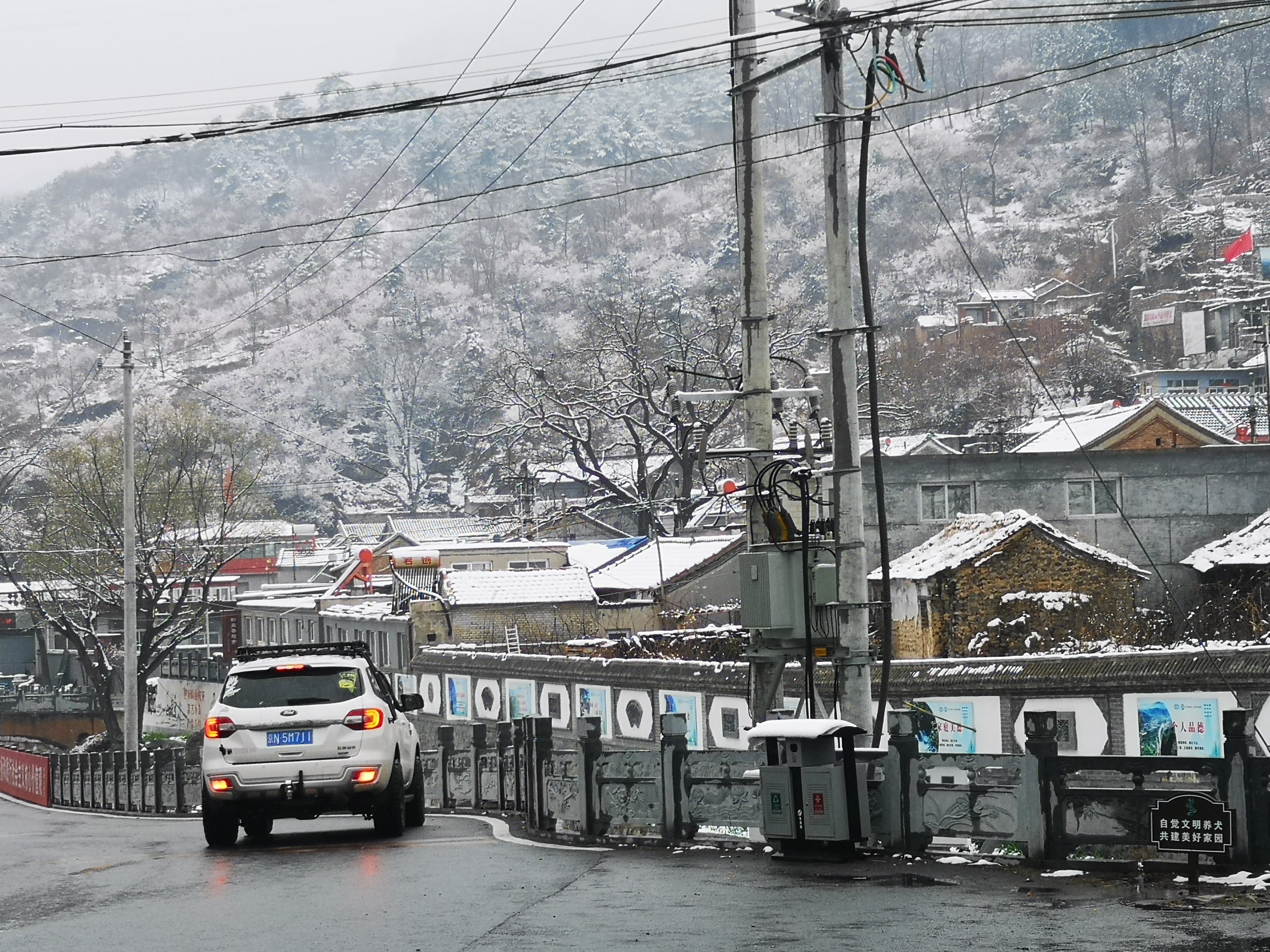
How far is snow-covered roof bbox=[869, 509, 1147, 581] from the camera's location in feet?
132

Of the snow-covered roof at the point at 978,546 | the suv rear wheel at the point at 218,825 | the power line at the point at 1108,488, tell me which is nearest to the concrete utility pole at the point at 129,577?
the snow-covered roof at the point at 978,546

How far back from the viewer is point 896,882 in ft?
39.4

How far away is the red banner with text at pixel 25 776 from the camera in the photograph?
45.4 m

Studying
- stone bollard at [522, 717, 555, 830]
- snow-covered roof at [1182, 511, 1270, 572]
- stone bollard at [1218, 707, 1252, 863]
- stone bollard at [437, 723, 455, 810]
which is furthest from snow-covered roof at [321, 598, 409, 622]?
stone bollard at [1218, 707, 1252, 863]

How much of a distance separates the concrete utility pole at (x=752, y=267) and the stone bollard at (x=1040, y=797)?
4259 mm

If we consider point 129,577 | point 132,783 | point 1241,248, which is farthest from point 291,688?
point 1241,248

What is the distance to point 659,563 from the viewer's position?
54094mm

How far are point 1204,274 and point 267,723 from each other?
470 ft

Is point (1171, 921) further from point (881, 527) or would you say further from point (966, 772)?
point (881, 527)

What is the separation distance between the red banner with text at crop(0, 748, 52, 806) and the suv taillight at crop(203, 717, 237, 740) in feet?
99.5

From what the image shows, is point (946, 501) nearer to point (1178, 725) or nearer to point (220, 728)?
point (1178, 725)

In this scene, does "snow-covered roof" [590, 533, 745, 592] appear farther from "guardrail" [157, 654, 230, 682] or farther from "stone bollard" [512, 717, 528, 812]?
"stone bollard" [512, 717, 528, 812]

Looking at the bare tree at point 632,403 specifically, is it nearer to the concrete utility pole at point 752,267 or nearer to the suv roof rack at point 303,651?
the suv roof rack at point 303,651

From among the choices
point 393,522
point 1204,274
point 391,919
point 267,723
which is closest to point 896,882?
point 391,919
